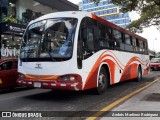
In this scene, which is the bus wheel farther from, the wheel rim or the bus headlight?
the bus headlight

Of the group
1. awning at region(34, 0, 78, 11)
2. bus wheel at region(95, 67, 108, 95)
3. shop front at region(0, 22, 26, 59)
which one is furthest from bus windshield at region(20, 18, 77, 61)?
awning at region(34, 0, 78, 11)

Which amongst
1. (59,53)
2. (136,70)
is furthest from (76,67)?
(136,70)

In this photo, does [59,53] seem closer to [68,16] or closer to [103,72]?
[68,16]

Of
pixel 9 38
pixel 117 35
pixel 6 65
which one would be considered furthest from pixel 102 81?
pixel 9 38

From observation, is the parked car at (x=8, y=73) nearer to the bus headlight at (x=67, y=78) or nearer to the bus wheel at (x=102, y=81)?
the bus wheel at (x=102, y=81)

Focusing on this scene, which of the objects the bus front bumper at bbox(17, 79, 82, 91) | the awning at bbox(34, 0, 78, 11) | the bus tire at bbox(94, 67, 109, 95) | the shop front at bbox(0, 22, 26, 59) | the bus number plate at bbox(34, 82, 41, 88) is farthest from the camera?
the awning at bbox(34, 0, 78, 11)

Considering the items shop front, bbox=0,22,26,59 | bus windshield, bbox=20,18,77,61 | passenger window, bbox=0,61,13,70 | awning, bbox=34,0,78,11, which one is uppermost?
awning, bbox=34,0,78,11

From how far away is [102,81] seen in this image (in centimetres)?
1093

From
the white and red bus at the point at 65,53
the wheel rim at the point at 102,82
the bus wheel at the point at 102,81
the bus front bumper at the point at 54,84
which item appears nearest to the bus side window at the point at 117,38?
the white and red bus at the point at 65,53

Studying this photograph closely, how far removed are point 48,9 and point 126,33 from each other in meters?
15.5

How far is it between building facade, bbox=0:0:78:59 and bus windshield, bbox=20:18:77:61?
13731 mm

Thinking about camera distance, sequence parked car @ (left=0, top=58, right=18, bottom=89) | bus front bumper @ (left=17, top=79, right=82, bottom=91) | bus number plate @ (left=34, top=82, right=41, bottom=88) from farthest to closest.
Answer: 1. parked car @ (left=0, top=58, right=18, bottom=89)
2. bus number plate @ (left=34, top=82, right=41, bottom=88)
3. bus front bumper @ (left=17, top=79, right=82, bottom=91)

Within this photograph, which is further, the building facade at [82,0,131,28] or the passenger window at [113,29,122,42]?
the building facade at [82,0,131,28]

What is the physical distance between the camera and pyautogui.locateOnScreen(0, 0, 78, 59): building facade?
23359 millimetres
